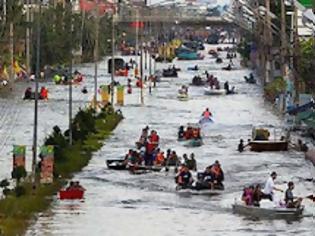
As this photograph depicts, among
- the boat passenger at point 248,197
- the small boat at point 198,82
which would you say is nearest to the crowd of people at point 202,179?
the boat passenger at point 248,197

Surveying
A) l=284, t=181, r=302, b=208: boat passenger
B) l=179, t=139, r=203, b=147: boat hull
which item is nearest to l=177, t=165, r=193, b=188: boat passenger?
l=284, t=181, r=302, b=208: boat passenger

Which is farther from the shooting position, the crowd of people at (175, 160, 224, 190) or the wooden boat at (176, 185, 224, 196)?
the crowd of people at (175, 160, 224, 190)

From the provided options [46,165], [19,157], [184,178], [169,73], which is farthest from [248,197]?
[169,73]

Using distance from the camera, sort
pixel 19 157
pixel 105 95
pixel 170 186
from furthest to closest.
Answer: pixel 105 95, pixel 170 186, pixel 19 157

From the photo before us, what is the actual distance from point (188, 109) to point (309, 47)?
1101 cm

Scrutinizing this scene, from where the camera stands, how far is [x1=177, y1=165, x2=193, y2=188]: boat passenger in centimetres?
4425

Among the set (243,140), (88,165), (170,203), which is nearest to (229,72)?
(243,140)

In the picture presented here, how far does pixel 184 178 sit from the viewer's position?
44.4 meters

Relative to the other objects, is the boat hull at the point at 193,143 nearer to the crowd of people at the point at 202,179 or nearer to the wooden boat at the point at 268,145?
the wooden boat at the point at 268,145

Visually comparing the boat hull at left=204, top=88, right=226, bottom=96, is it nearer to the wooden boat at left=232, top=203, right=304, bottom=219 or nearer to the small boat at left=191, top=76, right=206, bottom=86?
the small boat at left=191, top=76, right=206, bottom=86

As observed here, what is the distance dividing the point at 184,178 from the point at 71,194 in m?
4.73

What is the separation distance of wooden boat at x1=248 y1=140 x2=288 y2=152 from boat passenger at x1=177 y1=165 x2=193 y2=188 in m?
13.0

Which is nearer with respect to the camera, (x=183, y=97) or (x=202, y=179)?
(x=202, y=179)

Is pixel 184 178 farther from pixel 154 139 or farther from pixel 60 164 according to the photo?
pixel 154 139
